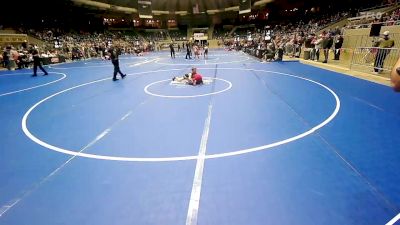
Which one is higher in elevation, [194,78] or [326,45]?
[326,45]

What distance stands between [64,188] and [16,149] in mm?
2293

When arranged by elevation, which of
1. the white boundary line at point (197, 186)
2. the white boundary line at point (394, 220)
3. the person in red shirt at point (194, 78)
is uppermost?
the person in red shirt at point (194, 78)

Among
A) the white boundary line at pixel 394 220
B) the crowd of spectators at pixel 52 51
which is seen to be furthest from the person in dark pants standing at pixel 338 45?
the white boundary line at pixel 394 220

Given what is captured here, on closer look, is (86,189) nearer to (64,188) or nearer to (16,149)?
(64,188)

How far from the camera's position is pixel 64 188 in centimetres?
389

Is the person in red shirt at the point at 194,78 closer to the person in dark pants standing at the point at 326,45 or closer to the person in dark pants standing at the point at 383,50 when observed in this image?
the person in dark pants standing at the point at 383,50

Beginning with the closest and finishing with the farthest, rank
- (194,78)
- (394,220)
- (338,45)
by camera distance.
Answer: (394,220) < (194,78) < (338,45)

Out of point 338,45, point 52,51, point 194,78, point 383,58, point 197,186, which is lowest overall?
point 197,186

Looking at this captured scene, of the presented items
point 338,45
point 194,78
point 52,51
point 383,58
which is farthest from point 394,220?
point 52,51

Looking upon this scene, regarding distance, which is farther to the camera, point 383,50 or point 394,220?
point 383,50

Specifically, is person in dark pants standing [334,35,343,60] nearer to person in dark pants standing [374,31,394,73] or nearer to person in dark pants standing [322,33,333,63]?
person in dark pants standing [322,33,333,63]

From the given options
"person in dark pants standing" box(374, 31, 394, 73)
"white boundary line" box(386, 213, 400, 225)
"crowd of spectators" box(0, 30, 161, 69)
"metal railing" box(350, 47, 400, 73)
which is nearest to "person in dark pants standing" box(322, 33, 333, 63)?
"metal railing" box(350, 47, 400, 73)

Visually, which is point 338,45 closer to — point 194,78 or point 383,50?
point 383,50

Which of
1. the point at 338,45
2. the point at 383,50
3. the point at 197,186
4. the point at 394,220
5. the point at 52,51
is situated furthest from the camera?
the point at 52,51
